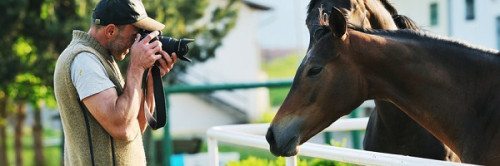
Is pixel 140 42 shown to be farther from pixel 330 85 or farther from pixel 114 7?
pixel 330 85

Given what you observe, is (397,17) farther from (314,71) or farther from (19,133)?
(19,133)

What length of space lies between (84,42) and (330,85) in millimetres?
944

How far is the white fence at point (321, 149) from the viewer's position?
3.40 m

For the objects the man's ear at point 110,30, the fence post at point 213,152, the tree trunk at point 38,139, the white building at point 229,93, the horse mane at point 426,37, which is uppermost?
the man's ear at point 110,30

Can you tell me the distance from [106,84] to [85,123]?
0.64ft

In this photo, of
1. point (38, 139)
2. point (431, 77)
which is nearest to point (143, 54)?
point (431, 77)

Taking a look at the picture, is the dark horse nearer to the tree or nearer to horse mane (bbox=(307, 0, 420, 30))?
horse mane (bbox=(307, 0, 420, 30))

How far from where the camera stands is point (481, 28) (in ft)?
50.2

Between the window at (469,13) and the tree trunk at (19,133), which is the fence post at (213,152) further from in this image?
the tree trunk at (19,133)

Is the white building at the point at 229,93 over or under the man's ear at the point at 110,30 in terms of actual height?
under

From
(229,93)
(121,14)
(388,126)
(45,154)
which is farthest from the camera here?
(229,93)

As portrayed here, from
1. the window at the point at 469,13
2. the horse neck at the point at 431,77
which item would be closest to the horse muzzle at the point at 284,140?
the horse neck at the point at 431,77

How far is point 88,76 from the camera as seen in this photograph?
11.8 feet

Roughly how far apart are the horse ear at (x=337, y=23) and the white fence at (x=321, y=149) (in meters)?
0.44
